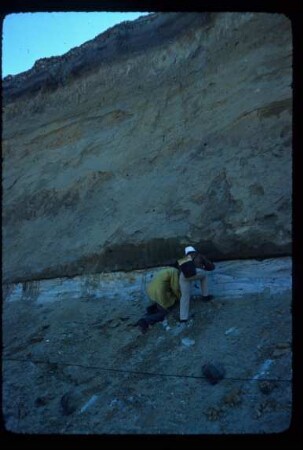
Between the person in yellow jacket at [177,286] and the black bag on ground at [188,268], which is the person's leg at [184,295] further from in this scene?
the black bag on ground at [188,268]

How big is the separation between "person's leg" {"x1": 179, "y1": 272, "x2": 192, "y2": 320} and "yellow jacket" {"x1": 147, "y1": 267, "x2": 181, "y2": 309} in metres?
0.19

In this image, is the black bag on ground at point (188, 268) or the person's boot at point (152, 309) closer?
the black bag on ground at point (188, 268)

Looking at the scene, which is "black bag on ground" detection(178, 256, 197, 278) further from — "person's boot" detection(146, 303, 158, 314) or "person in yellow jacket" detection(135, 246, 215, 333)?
"person's boot" detection(146, 303, 158, 314)

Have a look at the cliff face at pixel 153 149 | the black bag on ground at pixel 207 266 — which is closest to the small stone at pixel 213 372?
the black bag on ground at pixel 207 266

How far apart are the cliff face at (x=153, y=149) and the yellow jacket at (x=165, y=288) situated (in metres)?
1.02

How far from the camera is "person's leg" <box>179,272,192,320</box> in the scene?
8.71 m

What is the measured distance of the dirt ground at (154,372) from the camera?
6.89 m

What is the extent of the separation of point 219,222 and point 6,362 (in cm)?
421

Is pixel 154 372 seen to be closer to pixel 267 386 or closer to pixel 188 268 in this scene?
pixel 188 268

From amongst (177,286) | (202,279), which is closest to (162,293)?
(177,286)

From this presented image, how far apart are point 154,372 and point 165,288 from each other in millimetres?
1461

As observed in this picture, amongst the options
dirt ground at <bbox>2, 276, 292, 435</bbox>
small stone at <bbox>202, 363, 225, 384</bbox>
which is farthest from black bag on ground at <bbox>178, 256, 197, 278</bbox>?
small stone at <bbox>202, 363, 225, 384</bbox>

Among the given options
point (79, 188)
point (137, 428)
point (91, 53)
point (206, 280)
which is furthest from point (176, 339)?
point (91, 53)

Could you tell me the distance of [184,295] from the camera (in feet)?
28.7
